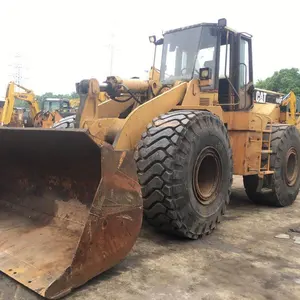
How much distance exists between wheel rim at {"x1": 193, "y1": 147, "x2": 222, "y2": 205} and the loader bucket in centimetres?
141

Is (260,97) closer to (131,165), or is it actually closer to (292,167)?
(292,167)

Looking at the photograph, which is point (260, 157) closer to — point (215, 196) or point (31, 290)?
point (215, 196)

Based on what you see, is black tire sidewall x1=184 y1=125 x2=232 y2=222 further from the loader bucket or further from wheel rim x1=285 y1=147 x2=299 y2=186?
wheel rim x1=285 y1=147 x2=299 y2=186

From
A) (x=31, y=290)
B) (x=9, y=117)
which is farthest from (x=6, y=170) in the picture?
(x=9, y=117)

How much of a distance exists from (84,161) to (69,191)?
43cm

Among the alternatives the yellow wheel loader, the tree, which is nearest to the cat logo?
the yellow wheel loader

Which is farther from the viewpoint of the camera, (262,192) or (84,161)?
(262,192)

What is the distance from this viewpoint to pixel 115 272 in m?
3.30

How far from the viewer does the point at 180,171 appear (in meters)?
3.88

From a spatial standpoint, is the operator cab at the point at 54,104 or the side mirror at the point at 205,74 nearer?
the side mirror at the point at 205,74

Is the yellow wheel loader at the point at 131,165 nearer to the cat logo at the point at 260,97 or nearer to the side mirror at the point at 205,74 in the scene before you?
the side mirror at the point at 205,74

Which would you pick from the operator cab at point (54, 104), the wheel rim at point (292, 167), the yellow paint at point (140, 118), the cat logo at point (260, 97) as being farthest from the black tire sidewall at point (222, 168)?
the operator cab at point (54, 104)

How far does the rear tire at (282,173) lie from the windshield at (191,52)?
183 cm

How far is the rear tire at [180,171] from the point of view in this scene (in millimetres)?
3826
